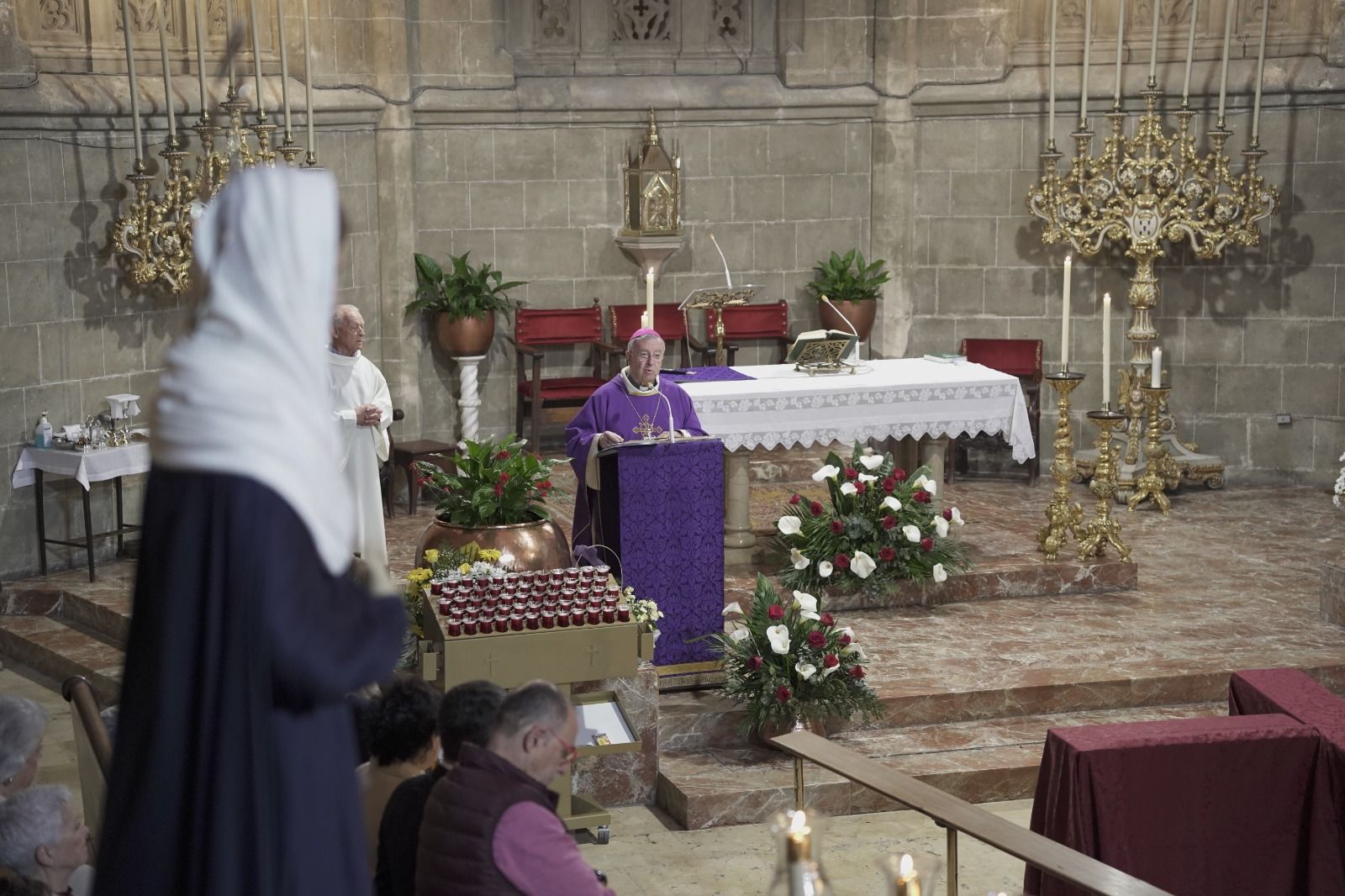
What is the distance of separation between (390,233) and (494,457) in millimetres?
4640

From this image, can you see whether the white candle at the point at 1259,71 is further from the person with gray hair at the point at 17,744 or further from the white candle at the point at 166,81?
the person with gray hair at the point at 17,744

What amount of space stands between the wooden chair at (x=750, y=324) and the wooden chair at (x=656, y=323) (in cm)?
20

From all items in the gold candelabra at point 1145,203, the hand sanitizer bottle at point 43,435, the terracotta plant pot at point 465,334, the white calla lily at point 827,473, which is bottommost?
the white calla lily at point 827,473

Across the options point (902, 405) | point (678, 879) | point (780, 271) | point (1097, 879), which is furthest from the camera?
point (780, 271)

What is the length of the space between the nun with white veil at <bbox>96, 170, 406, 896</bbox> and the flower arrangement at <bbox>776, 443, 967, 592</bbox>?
6507mm

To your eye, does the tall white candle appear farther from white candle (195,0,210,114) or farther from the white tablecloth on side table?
the white tablecloth on side table

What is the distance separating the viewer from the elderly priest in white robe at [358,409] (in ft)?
27.2

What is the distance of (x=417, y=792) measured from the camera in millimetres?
3891

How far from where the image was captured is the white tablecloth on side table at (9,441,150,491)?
929 centimetres

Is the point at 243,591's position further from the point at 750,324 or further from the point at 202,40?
the point at 750,324

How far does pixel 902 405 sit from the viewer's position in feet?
31.3

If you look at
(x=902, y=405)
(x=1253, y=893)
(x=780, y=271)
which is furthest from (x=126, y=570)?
(x=1253, y=893)

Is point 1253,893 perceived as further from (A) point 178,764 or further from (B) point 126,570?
(B) point 126,570

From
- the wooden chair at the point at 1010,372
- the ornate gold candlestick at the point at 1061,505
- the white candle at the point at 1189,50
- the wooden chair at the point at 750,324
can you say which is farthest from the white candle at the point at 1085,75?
the ornate gold candlestick at the point at 1061,505
